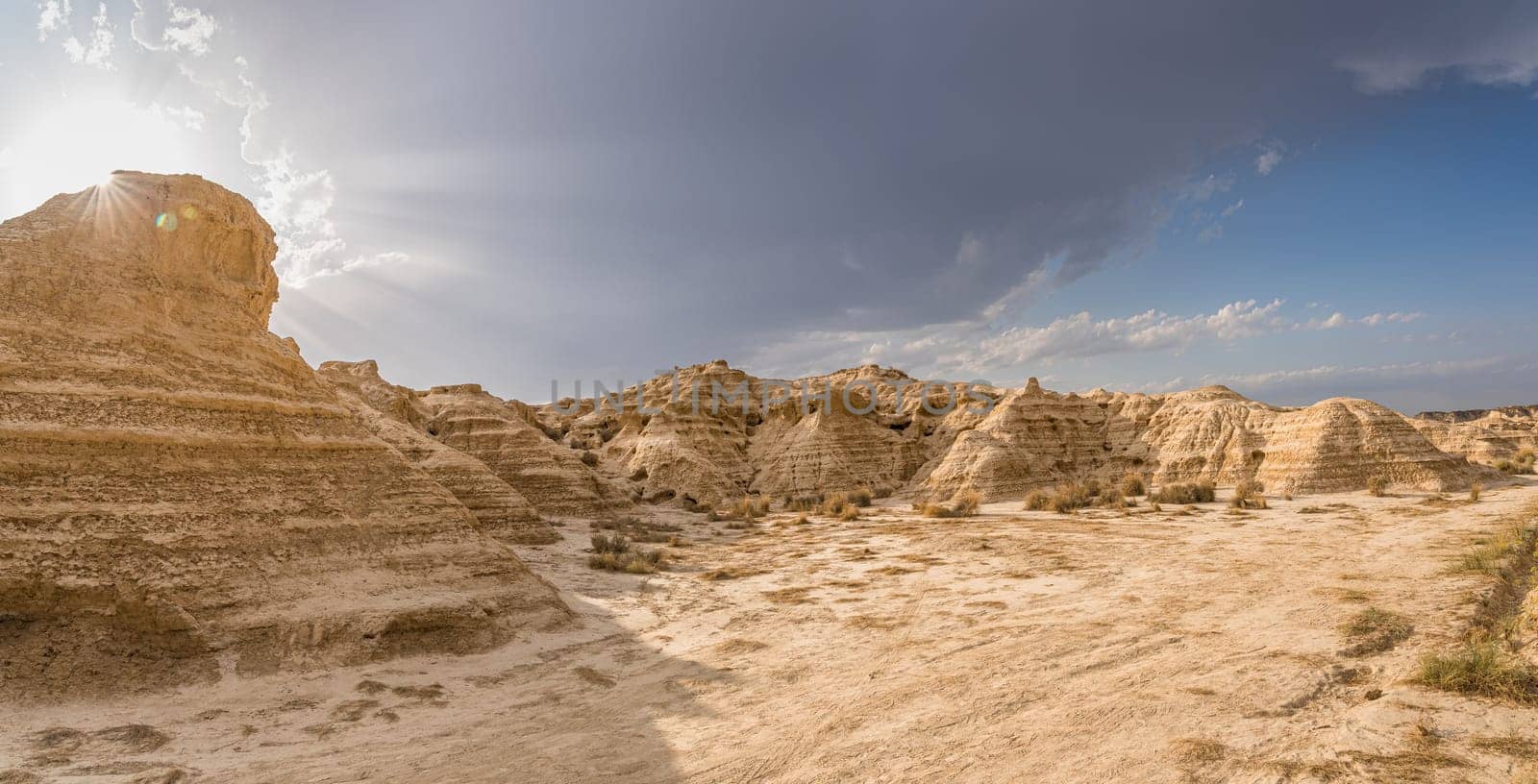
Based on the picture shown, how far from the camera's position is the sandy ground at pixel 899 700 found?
439 cm

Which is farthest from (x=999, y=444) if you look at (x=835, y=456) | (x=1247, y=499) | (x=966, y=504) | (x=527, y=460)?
(x=527, y=460)

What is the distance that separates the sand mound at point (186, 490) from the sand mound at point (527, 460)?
12100 mm

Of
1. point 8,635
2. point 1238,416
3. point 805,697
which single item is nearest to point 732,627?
point 805,697

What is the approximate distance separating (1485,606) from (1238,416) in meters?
24.4

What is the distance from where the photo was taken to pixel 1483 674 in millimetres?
4754

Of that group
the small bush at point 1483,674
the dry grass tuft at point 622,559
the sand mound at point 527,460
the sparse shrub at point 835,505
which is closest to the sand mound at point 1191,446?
the sparse shrub at point 835,505

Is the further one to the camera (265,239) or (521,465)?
(521,465)

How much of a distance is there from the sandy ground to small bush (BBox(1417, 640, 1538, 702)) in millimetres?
253

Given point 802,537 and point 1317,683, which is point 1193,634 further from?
point 802,537

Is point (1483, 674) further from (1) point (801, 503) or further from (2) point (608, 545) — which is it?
(1) point (801, 503)

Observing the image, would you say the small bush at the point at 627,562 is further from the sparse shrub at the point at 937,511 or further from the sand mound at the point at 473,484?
the sparse shrub at the point at 937,511

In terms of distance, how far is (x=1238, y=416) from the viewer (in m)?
27.9

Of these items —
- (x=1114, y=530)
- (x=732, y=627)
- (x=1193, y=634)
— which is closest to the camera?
(x=1193, y=634)

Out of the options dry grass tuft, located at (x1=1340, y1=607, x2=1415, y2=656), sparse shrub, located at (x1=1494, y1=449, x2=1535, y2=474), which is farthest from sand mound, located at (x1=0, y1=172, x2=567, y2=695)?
sparse shrub, located at (x1=1494, y1=449, x2=1535, y2=474)
